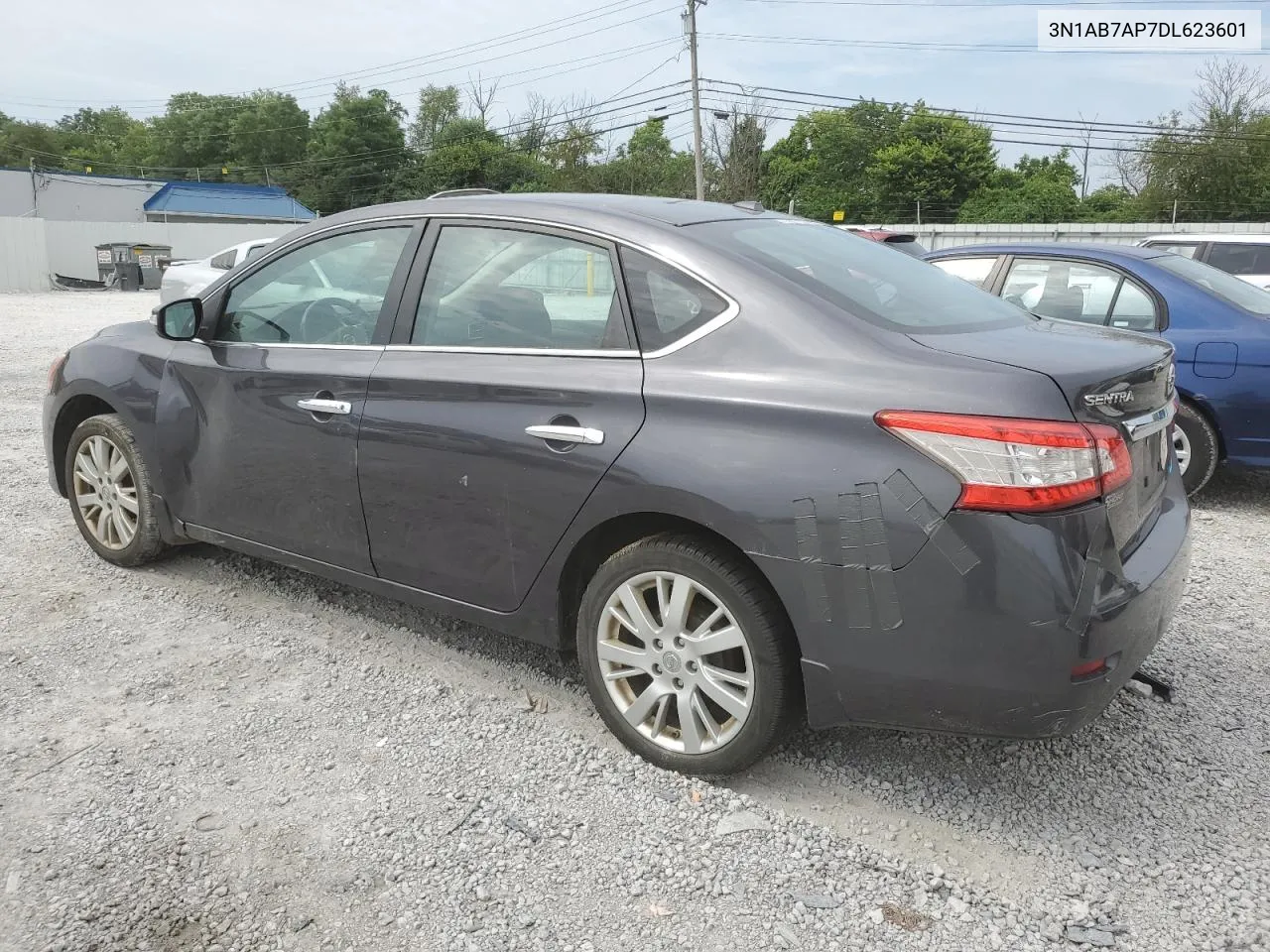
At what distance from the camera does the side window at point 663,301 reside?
272 centimetres

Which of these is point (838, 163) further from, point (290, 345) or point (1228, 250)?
point (290, 345)

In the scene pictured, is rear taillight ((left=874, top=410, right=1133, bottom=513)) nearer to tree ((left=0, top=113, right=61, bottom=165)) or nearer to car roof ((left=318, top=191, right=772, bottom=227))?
car roof ((left=318, top=191, right=772, bottom=227))

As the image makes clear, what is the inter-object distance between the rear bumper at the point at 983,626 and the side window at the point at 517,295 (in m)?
0.94

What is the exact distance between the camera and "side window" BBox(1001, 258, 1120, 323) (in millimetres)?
5980

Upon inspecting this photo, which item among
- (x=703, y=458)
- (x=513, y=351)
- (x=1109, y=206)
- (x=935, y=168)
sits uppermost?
(x=935, y=168)

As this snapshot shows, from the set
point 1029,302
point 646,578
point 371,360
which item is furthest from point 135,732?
point 1029,302

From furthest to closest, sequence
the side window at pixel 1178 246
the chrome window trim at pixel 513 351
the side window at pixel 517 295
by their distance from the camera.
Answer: the side window at pixel 1178 246, the side window at pixel 517 295, the chrome window trim at pixel 513 351

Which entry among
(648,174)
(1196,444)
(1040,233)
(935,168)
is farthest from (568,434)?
(935,168)

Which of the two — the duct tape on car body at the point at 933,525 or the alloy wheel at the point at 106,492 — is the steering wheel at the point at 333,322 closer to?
the alloy wheel at the point at 106,492

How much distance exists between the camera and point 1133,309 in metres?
5.82

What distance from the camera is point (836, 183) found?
7581 centimetres

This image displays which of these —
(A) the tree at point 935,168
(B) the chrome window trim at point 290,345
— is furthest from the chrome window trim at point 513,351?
(A) the tree at point 935,168

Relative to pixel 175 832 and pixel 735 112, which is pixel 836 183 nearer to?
pixel 735 112

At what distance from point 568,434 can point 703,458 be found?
1.47 feet
